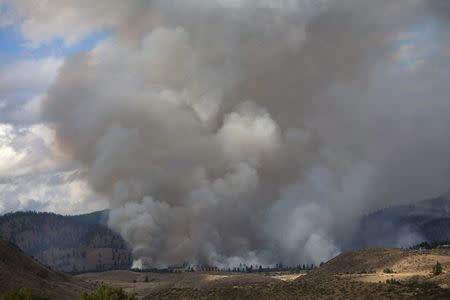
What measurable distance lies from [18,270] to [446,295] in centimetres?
14810

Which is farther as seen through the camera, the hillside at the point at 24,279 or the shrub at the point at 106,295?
the hillside at the point at 24,279

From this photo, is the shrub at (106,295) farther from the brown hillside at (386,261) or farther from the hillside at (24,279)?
the brown hillside at (386,261)

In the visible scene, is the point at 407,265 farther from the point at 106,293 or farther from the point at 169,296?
the point at 106,293

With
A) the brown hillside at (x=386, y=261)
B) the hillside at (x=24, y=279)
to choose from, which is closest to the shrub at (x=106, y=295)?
the hillside at (x=24, y=279)

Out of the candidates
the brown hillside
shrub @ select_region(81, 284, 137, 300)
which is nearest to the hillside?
shrub @ select_region(81, 284, 137, 300)

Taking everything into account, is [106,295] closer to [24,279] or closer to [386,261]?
[24,279]

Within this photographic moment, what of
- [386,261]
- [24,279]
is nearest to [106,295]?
[24,279]

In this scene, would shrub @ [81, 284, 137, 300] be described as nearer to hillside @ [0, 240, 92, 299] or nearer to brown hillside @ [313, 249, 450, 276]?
hillside @ [0, 240, 92, 299]

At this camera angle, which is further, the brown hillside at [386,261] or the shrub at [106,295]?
the brown hillside at [386,261]

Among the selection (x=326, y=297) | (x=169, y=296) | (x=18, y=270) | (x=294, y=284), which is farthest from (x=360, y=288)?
(x=18, y=270)

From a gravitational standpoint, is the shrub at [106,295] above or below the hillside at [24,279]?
below

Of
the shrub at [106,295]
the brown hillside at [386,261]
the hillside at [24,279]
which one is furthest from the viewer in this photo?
the hillside at [24,279]

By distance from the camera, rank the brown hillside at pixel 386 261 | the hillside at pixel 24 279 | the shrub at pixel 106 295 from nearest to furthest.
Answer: the shrub at pixel 106 295
the brown hillside at pixel 386 261
the hillside at pixel 24 279

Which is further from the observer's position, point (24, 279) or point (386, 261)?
point (24, 279)
